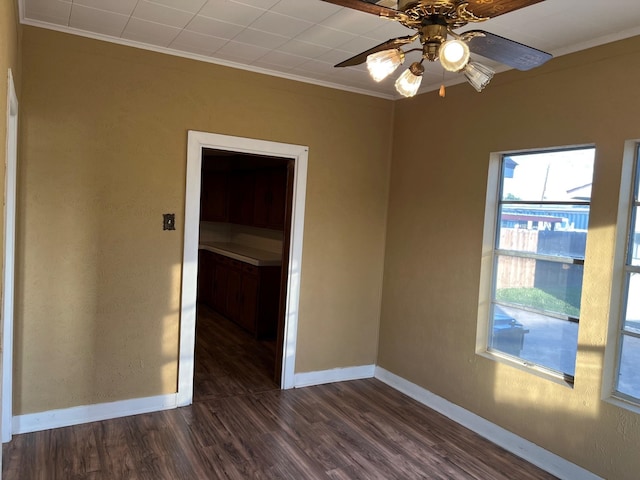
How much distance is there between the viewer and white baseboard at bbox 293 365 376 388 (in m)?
4.23

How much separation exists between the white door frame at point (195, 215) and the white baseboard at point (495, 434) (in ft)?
4.69

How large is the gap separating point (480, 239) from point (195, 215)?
206cm

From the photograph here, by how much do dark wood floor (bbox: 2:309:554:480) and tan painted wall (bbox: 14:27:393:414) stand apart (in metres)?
0.32

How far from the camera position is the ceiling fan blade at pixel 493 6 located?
1.57 m

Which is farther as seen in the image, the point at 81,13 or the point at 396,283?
the point at 396,283

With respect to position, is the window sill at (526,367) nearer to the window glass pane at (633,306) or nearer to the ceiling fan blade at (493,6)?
the window glass pane at (633,306)

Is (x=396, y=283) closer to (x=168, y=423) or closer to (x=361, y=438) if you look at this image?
(x=361, y=438)

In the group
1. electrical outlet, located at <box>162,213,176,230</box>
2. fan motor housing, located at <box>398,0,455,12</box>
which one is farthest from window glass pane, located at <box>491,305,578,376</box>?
electrical outlet, located at <box>162,213,176,230</box>

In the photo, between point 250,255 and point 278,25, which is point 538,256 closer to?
point 278,25

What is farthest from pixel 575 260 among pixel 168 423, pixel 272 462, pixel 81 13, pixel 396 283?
pixel 81 13

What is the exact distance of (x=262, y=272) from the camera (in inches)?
216

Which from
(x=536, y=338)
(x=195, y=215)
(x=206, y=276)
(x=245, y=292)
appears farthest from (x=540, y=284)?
(x=206, y=276)

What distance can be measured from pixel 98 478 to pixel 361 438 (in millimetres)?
1638

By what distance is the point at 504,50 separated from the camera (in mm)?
1851
